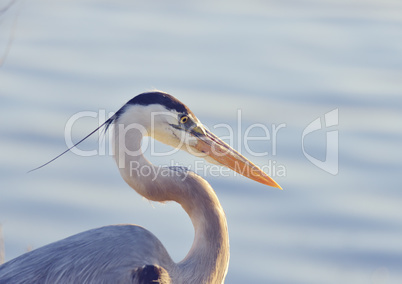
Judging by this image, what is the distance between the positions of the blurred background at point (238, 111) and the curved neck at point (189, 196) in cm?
169

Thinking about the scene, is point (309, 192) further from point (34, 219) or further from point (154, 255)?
point (154, 255)

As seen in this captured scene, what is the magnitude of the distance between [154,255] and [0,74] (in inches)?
178

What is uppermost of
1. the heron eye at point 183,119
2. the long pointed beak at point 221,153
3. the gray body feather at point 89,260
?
the heron eye at point 183,119

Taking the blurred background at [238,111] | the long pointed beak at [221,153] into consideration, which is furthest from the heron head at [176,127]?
the blurred background at [238,111]

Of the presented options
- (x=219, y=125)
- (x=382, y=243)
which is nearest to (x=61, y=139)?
(x=219, y=125)

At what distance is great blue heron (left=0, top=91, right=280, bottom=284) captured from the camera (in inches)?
177

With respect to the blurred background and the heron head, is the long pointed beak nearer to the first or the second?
the heron head

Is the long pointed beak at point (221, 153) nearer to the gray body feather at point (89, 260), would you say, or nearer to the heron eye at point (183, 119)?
the heron eye at point (183, 119)

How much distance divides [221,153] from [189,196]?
0.50 metres

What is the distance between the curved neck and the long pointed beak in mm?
322

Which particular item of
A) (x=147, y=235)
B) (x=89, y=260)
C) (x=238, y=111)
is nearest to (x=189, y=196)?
(x=147, y=235)

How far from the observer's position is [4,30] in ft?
30.3

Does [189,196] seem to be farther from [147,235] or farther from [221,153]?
[221,153]

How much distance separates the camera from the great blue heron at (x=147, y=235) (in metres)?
4.50
